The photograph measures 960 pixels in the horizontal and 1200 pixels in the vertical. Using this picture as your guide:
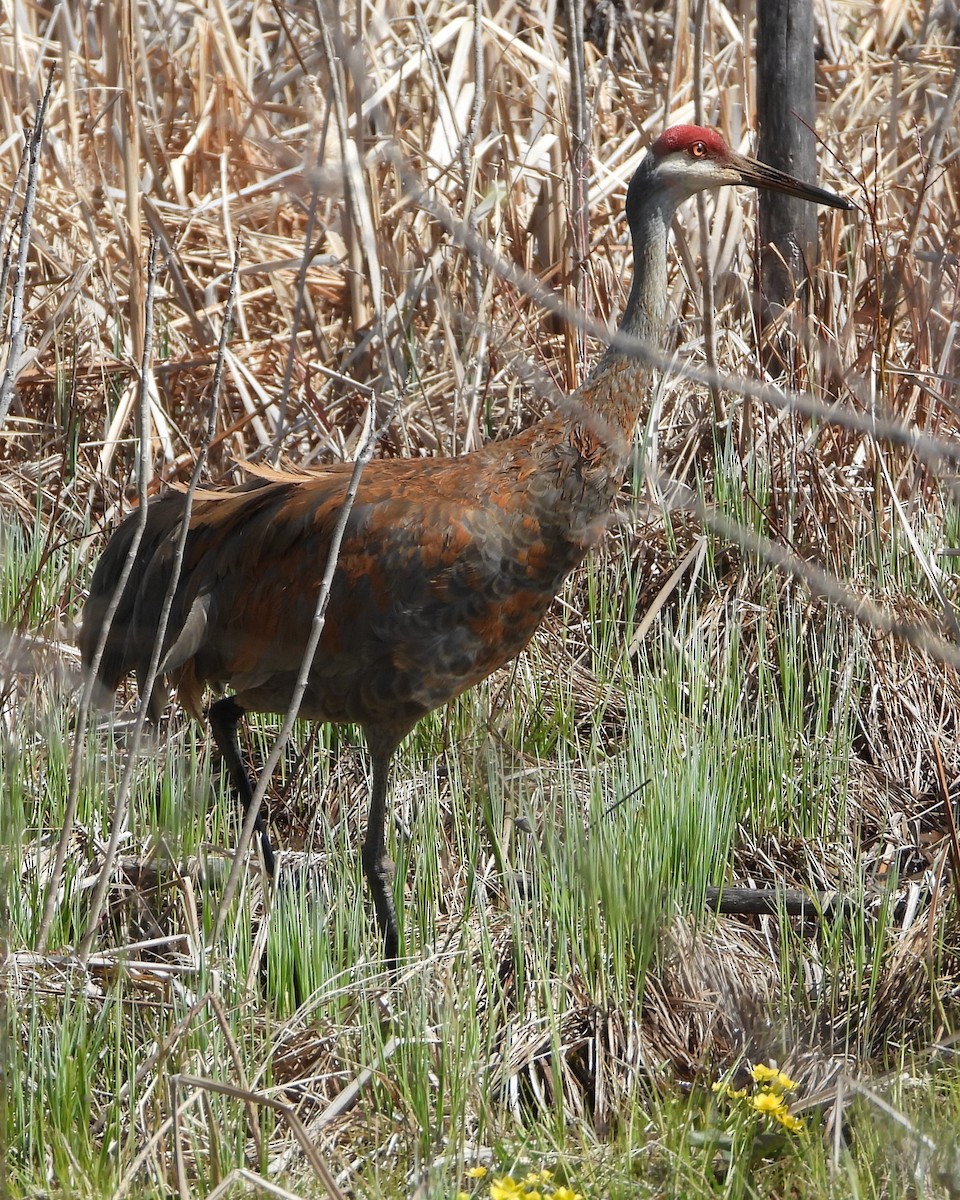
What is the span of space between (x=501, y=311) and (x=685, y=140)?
4.32 ft

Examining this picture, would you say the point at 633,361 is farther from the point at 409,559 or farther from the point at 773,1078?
the point at 773,1078

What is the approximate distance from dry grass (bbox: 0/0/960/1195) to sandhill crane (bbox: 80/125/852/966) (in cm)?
39

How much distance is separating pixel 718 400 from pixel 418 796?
4.78ft

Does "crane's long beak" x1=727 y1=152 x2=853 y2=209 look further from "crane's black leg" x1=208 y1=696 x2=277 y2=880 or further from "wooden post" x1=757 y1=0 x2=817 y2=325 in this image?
"crane's black leg" x1=208 y1=696 x2=277 y2=880

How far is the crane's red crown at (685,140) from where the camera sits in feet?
10.2

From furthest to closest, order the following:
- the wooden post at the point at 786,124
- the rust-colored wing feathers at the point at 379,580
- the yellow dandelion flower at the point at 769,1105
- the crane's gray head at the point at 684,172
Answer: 1. the wooden post at the point at 786,124
2. the crane's gray head at the point at 684,172
3. the rust-colored wing feathers at the point at 379,580
4. the yellow dandelion flower at the point at 769,1105

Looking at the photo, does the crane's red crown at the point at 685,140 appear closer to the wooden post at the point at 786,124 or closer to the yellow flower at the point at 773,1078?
the wooden post at the point at 786,124

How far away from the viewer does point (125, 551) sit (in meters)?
3.27

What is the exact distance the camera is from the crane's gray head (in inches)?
122

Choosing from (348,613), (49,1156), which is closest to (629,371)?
(348,613)

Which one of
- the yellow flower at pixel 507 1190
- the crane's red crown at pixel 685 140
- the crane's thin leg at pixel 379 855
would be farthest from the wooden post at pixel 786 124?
the yellow flower at pixel 507 1190

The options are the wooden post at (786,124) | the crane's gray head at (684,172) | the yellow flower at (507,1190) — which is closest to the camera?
the yellow flower at (507,1190)

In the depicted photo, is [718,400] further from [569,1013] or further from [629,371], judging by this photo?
[569,1013]

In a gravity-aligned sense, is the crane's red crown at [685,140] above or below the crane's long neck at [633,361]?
above
